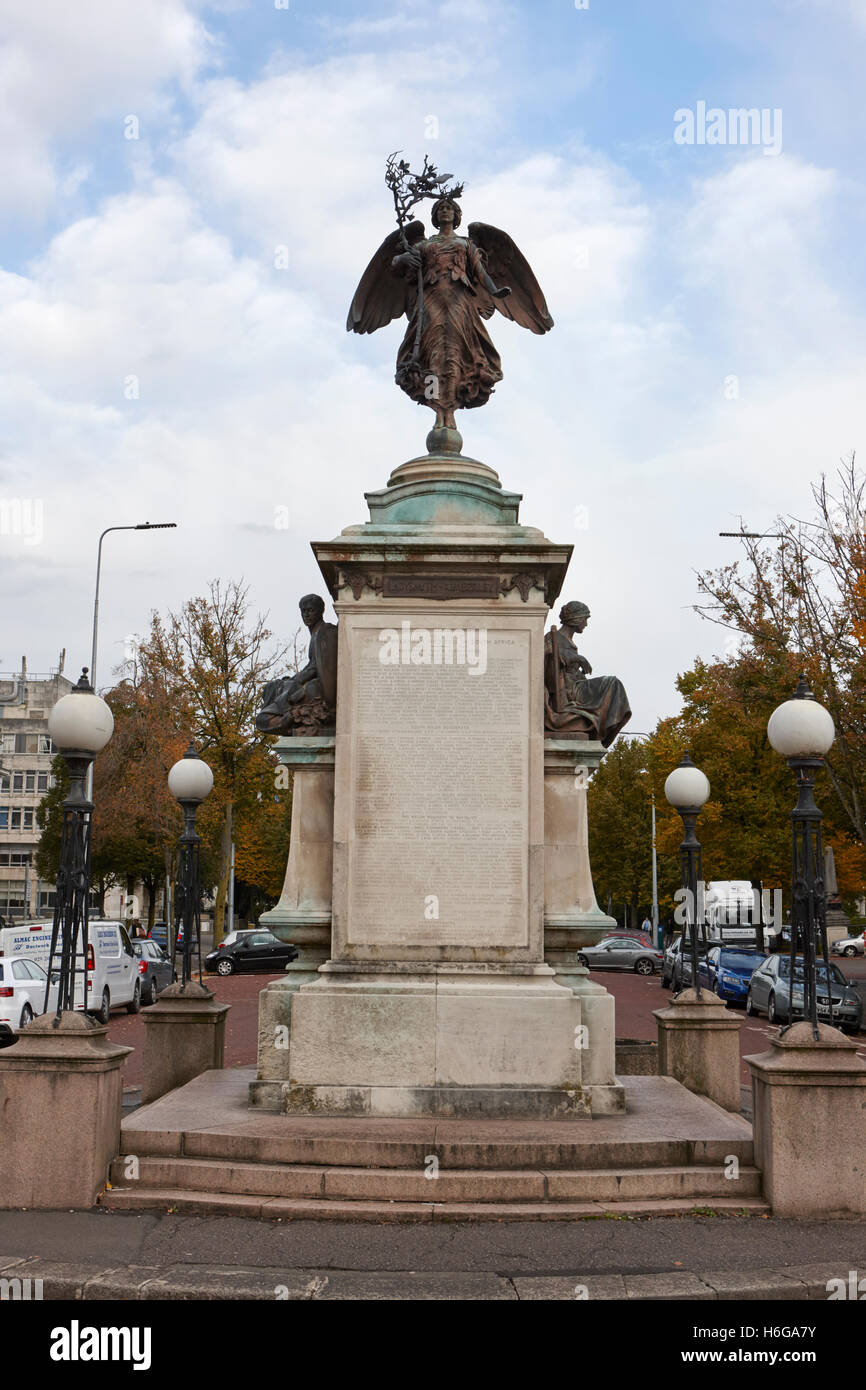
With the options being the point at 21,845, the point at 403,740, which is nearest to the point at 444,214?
the point at 403,740

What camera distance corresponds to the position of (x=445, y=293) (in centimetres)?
1116

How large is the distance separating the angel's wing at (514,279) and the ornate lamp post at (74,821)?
5.65 meters

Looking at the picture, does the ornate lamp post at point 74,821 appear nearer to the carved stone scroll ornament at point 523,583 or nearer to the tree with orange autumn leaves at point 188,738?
the carved stone scroll ornament at point 523,583

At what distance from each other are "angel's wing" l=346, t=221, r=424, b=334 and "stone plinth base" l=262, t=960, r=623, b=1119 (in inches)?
254

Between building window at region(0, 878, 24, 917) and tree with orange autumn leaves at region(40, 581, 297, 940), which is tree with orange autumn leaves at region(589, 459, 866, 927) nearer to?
tree with orange autumn leaves at region(40, 581, 297, 940)

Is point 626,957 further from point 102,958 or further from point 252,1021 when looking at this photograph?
point 102,958

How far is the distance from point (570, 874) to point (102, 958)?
16.9 metres

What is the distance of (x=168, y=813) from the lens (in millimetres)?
38031

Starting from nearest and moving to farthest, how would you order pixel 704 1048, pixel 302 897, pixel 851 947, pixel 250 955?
pixel 302 897
pixel 704 1048
pixel 250 955
pixel 851 947

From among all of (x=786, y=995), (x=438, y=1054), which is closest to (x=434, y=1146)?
(x=438, y=1054)

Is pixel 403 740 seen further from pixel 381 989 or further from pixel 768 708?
pixel 768 708

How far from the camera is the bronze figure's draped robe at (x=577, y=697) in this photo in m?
9.92

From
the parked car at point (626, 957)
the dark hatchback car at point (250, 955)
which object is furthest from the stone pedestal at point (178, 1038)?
the parked car at point (626, 957)

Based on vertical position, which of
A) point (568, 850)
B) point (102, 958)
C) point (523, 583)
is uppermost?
point (523, 583)
